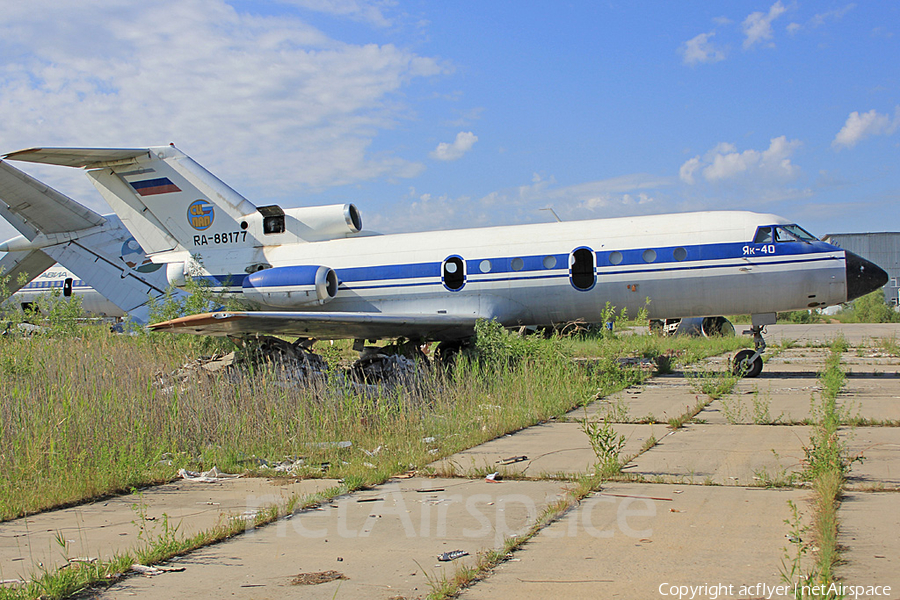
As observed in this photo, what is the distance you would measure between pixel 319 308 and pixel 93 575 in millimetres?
10988

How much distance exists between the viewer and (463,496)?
5195mm

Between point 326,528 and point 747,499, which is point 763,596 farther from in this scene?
point 326,528

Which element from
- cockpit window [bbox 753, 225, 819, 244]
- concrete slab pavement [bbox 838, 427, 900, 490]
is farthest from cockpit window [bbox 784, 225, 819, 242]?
concrete slab pavement [bbox 838, 427, 900, 490]

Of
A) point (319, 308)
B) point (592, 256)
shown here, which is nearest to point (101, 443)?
point (319, 308)

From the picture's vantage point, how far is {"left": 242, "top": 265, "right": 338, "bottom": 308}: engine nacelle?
554 inches

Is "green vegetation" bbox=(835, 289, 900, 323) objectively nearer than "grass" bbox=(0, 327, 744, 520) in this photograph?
No

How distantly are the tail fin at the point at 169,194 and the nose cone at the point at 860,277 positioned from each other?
12.7 m

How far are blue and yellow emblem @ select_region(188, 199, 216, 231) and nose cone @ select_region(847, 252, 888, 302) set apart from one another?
44.2 ft

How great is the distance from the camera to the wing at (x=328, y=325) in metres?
9.59

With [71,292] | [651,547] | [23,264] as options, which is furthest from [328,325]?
[71,292]

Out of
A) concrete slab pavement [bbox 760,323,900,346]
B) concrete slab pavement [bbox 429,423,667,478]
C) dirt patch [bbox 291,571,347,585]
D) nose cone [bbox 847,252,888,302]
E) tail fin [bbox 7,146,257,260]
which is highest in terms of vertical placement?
tail fin [bbox 7,146,257,260]

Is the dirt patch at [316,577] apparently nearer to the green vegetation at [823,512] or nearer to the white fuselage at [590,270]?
the green vegetation at [823,512]

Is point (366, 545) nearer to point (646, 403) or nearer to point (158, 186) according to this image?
point (646, 403)

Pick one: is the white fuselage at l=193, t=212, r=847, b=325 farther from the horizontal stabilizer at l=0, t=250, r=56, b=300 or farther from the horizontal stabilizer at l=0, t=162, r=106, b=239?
the horizontal stabilizer at l=0, t=250, r=56, b=300
